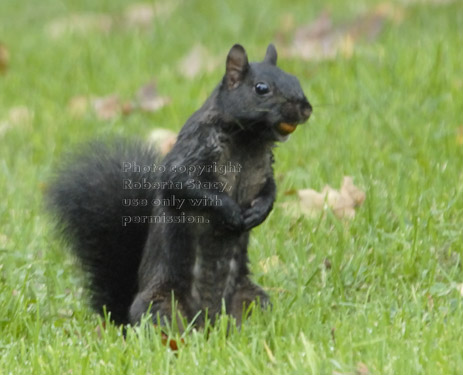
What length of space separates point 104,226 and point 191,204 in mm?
450

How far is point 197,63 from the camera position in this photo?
6285 mm

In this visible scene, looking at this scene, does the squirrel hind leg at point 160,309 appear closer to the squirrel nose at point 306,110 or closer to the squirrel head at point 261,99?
the squirrel head at point 261,99

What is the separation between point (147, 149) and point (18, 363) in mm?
998

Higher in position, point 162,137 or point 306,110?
point 306,110

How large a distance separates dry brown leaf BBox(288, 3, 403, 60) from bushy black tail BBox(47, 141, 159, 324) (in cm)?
273

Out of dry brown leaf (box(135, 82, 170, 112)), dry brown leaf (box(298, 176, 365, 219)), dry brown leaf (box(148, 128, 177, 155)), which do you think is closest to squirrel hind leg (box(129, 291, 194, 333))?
dry brown leaf (box(298, 176, 365, 219))

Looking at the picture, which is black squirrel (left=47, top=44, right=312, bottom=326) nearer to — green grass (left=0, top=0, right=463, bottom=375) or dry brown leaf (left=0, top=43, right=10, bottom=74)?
green grass (left=0, top=0, right=463, bottom=375)

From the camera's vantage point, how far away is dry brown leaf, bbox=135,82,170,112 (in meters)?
5.71

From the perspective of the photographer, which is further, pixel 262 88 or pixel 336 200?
pixel 336 200

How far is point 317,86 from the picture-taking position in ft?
17.9

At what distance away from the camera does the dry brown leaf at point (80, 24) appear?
7637 mm

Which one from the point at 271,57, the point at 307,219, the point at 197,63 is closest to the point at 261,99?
the point at 271,57

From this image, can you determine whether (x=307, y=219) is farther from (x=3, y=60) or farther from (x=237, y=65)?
(x=3, y=60)

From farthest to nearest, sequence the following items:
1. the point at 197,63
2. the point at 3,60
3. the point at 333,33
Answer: the point at 3,60
the point at 333,33
the point at 197,63
